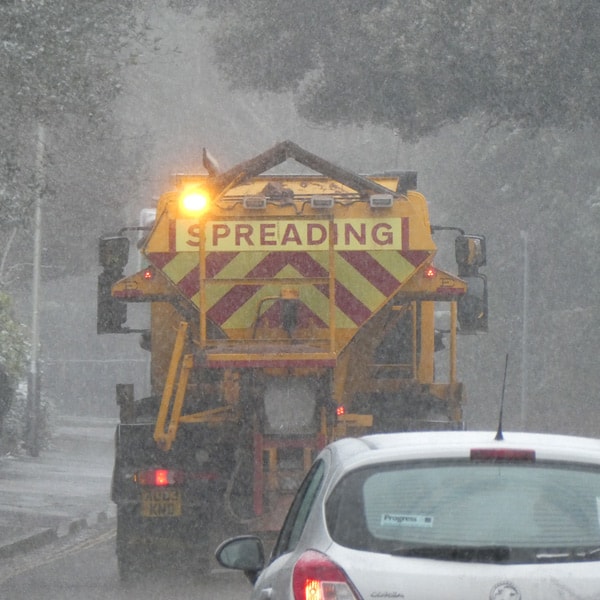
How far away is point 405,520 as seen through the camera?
465 cm

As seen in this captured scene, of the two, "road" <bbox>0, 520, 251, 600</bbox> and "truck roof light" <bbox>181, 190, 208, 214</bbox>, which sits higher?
"truck roof light" <bbox>181, 190, 208, 214</bbox>

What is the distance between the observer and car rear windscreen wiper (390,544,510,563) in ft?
14.7

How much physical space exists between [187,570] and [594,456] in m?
7.87

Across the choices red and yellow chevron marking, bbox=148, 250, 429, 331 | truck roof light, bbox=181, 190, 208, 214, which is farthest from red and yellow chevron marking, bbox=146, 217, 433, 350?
truck roof light, bbox=181, 190, 208, 214

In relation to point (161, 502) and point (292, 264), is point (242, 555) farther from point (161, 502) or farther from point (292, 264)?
point (292, 264)

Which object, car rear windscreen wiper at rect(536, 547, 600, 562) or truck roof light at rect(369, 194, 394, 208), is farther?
truck roof light at rect(369, 194, 394, 208)

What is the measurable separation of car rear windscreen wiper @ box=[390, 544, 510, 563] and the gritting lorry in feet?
18.4

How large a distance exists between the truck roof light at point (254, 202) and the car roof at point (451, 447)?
587 cm

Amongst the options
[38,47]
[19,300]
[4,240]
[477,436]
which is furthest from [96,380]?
[477,436]

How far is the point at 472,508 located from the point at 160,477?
6.49 metres

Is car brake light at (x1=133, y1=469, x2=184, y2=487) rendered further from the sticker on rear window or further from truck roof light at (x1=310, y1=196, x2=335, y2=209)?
the sticker on rear window

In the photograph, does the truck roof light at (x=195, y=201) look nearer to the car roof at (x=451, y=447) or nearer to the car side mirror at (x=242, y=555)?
the car side mirror at (x=242, y=555)

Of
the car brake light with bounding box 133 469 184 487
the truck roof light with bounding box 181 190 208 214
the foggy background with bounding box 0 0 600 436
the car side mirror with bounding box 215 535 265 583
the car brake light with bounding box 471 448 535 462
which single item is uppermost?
the foggy background with bounding box 0 0 600 436

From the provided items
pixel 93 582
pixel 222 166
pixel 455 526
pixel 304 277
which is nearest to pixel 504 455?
pixel 455 526
